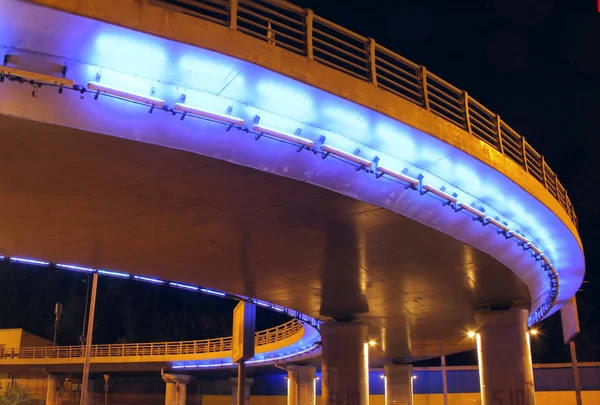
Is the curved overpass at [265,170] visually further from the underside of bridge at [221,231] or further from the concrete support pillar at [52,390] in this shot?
the concrete support pillar at [52,390]

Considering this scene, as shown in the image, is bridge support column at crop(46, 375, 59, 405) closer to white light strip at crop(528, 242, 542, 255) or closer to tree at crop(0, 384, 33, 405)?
tree at crop(0, 384, 33, 405)

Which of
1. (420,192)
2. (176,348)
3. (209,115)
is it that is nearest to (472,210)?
(420,192)

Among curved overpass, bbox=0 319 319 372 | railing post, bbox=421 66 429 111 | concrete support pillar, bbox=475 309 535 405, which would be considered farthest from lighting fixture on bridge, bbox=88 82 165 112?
curved overpass, bbox=0 319 319 372

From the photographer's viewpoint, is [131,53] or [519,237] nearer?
[131,53]

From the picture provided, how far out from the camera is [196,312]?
84375mm

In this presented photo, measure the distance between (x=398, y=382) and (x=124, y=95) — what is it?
39.6 metres

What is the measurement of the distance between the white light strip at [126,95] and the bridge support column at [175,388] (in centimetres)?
5163

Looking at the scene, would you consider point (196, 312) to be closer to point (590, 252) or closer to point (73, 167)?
point (590, 252)

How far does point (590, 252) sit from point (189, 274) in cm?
5859

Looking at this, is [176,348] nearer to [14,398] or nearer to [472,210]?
[14,398]

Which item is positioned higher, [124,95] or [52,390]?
[124,95]

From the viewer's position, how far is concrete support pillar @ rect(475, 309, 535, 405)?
821 inches

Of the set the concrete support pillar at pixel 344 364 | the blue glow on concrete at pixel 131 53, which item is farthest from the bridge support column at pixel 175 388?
the blue glow on concrete at pixel 131 53

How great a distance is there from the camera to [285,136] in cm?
1024
